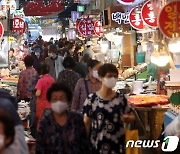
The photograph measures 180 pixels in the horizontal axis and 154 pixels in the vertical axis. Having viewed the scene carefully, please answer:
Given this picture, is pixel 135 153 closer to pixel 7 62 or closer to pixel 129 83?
pixel 129 83

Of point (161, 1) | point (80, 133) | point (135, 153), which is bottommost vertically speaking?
point (135, 153)

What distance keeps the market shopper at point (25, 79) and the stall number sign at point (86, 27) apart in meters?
14.8

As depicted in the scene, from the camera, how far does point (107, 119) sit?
5863 mm

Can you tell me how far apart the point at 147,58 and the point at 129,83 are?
1.70 m

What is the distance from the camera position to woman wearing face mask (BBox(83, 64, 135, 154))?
5871mm

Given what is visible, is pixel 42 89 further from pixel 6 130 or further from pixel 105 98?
pixel 6 130

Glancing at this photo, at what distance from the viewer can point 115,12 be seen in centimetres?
1844

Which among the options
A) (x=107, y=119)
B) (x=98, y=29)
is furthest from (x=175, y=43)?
(x=98, y=29)

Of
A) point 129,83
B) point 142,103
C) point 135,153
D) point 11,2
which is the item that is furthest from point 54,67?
point 11,2

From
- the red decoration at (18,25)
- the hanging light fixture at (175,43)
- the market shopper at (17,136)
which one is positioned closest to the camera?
the market shopper at (17,136)

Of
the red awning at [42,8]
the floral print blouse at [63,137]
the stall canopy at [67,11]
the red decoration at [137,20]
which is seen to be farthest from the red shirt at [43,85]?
the stall canopy at [67,11]

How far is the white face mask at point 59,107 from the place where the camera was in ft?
17.1

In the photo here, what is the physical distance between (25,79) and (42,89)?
117 inches

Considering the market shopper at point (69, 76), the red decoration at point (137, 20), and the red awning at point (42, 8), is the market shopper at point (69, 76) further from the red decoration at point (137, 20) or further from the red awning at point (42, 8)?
the red awning at point (42, 8)
